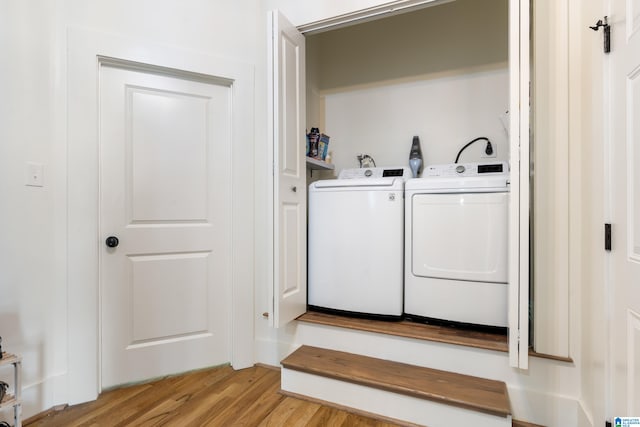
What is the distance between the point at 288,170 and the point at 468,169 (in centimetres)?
121

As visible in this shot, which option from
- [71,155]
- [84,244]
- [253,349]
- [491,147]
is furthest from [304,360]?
[491,147]

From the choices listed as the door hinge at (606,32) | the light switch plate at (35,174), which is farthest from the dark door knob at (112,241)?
the door hinge at (606,32)

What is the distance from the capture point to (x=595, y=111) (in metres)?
1.21

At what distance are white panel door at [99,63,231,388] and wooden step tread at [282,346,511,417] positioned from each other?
→ 68 centimetres

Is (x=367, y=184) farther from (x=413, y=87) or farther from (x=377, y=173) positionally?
(x=413, y=87)

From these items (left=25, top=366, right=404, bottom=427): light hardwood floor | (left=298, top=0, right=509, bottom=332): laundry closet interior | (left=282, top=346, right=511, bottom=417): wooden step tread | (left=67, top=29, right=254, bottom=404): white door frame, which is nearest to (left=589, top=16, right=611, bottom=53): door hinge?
(left=298, top=0, right=509, bottom=332): laundry closet interior

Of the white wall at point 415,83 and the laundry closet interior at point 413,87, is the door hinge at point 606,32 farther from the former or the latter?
the white wall at point 415,83

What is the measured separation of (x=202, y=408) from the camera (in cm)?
160

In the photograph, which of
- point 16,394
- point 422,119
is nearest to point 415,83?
point 422,119

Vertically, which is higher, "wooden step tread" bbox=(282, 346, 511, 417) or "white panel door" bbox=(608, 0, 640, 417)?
"white panel door" bbox=(608, 0, 640, 417)

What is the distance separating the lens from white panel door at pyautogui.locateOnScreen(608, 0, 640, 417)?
0.93 meters

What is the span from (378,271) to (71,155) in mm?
1827

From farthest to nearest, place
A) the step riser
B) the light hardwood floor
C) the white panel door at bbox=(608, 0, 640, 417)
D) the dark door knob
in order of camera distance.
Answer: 1. the dark door knob
2. the light hardwood floor
3. the step riser
4. the white panel door at bbox=(608, 0, 640, 417)

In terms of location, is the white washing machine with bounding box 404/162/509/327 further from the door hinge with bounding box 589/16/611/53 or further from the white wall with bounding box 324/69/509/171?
the door hinge with bounding box 589/16/611/53
